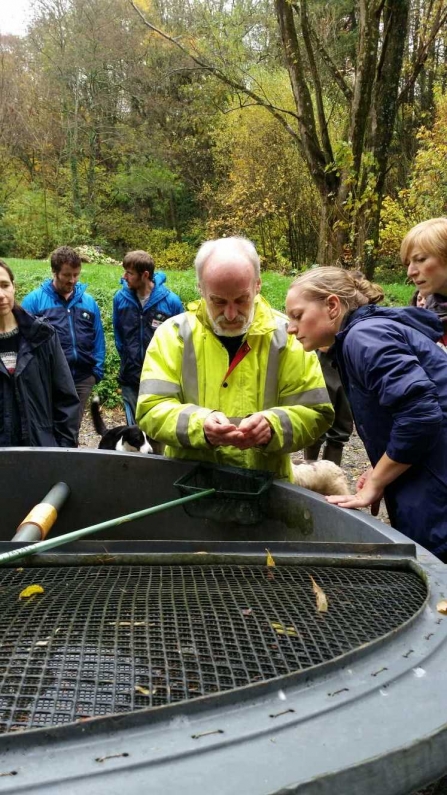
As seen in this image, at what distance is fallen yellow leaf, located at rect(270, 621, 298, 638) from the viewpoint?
119cm

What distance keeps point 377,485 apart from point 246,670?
37.9 inches

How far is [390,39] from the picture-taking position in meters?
7.31

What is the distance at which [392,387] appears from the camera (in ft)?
5.84

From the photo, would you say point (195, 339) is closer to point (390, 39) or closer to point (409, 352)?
point (409, 352)

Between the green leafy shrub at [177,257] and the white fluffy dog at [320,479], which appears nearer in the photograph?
the white fluffy dog at [320,479]

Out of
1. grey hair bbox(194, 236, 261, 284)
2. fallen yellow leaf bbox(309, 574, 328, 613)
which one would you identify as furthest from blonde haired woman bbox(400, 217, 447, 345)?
fallen yellow leaf bbox(309, 574, 328, 613)

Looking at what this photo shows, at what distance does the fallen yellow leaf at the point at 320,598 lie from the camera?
129 centimetres

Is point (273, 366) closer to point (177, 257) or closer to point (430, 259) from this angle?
point (430, 259)

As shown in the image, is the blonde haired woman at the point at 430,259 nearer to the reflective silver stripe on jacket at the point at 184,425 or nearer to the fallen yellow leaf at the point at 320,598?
the reflective silver stripe on jacket at the point at 184,425

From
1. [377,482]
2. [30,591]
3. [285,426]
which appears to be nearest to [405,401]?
[377,482]

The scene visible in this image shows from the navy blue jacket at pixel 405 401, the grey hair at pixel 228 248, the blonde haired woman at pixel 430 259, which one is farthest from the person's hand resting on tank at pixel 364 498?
the blonde haired woman at pixel 430 259

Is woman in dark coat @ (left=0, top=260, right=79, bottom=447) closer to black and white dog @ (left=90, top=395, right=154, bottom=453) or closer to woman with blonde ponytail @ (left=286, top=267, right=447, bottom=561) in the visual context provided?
black and white dog @ (left=90, top=395, right=154, bottom=453)

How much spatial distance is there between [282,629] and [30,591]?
0.56m

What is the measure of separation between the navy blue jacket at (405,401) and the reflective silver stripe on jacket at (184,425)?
0.51 metres
